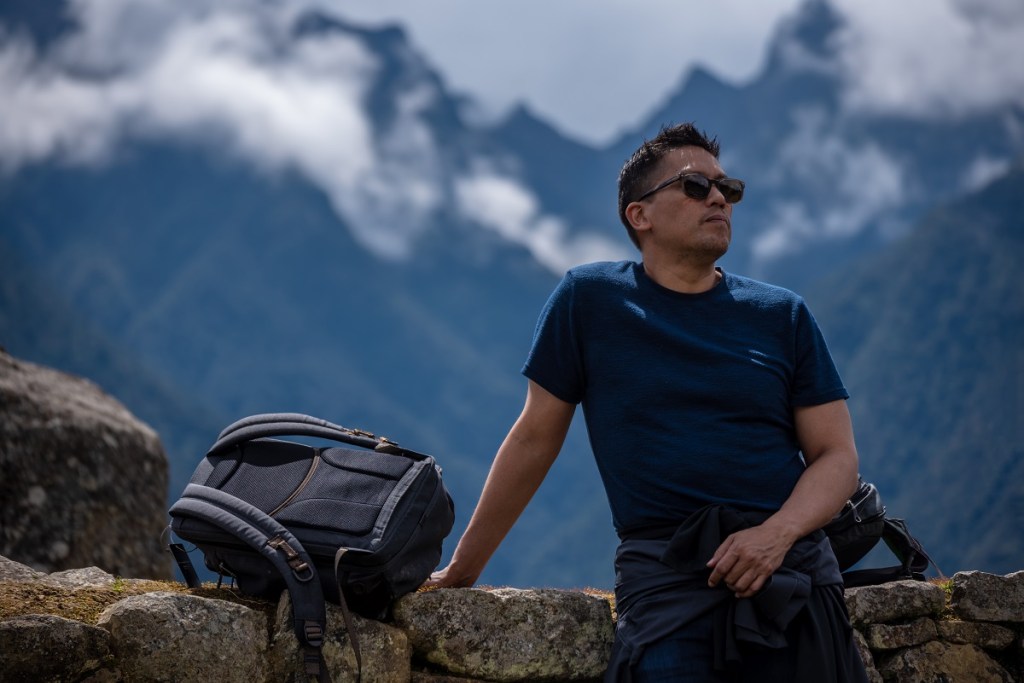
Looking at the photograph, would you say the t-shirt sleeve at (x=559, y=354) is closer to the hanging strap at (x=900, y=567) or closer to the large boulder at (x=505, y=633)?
the large boulder at (x=505, y=633)

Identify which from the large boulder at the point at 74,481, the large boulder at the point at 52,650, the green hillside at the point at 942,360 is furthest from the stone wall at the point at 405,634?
the green hillside at the point at 942,360

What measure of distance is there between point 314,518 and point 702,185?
1.83m

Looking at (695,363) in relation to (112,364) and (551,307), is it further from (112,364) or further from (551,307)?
(112,364)

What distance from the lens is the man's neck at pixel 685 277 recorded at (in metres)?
3.79

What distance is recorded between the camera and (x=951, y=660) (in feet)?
14.7

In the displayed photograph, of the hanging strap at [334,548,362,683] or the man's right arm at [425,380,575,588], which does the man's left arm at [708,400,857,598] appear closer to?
the man's right arm at [425,380,575,588]

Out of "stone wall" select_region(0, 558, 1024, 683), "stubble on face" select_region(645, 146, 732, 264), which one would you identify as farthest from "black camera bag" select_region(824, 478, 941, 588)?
"stubble on face" select_region(645, 146, 732, 264)

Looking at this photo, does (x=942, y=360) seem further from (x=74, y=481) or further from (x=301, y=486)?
(x=301, y=486)

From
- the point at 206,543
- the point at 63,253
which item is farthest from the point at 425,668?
the point at 63,253

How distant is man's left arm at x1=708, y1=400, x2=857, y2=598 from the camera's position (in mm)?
3240

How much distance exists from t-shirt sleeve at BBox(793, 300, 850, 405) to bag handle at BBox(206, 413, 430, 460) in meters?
1.35

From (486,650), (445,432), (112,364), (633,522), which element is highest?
(445,432)

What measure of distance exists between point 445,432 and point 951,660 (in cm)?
18066

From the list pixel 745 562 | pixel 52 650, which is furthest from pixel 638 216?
pixel 52 650
